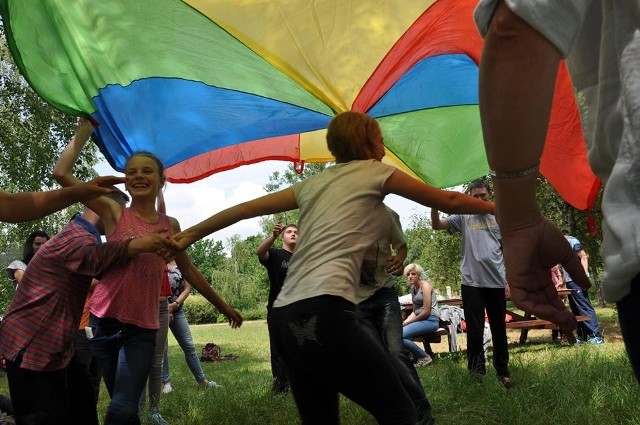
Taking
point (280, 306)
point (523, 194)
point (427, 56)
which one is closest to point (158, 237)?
point (280, 306)

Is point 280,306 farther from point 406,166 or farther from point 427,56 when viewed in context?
point 406,166

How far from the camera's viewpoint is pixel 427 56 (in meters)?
4.57

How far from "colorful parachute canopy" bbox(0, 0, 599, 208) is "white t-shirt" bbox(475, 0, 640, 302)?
257cm

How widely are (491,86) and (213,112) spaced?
162 inches

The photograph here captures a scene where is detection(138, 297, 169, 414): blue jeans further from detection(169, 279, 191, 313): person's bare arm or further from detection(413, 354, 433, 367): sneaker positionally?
detection(413, 354, 433, 367): sneaker

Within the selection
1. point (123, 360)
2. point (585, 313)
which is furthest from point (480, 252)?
point (585, 313)

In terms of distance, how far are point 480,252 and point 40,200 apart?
146 inches

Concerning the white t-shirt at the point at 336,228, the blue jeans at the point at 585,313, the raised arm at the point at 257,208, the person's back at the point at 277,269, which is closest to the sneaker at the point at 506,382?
the person's back at the point at 277,269

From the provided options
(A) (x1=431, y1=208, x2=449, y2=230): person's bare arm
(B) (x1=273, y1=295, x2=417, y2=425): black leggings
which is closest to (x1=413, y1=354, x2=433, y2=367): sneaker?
(A) (x1=431, y1=208, x2=449, y2=230): person's bare arm

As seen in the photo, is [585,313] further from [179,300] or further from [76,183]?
[76,183]

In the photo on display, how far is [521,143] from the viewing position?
3.58 feet

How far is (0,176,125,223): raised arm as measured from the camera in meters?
2.69

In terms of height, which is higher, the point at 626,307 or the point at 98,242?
the point at 98,242

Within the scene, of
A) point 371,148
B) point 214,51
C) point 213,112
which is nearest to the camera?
point 371,148
